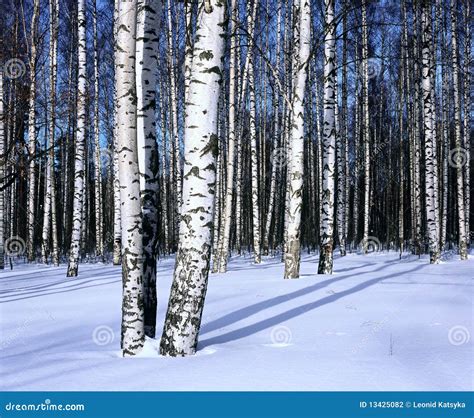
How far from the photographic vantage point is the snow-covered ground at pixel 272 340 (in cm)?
304

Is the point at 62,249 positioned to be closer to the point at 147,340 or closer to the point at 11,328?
the point at 11,328

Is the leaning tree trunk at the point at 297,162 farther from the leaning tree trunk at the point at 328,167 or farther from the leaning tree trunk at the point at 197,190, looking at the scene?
the leaning tree trunk at the point at 197,190

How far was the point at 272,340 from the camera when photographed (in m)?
4.22

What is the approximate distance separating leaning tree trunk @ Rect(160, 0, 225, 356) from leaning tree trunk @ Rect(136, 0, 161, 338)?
709mm

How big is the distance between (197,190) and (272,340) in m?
1.56

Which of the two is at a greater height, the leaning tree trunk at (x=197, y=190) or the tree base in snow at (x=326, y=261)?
the leaning tree trunk at (x=197, y=190)

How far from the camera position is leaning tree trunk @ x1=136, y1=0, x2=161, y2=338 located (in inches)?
174

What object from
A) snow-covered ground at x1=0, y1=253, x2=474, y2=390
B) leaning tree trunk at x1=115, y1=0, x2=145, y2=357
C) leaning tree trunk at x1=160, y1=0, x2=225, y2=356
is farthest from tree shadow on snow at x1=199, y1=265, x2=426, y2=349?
leaning tree trunk at x1=115, y1=0, x2=145, y2=357

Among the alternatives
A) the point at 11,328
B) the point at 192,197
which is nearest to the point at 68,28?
the point at 11,328

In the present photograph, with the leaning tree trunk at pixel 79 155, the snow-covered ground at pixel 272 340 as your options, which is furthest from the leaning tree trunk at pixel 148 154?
the leaning tree trunk at pixel 79 155

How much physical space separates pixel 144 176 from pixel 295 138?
432 cm

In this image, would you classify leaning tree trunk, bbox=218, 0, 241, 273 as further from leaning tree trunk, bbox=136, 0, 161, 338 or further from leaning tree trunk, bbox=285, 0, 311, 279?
leaning tree trunk, bbox=136, 0, 161, 338

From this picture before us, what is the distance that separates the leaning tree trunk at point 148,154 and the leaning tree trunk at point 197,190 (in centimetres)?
71

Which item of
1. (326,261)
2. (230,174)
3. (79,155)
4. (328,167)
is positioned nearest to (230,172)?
(230,174)
